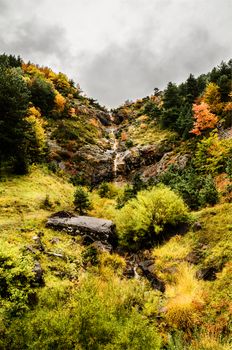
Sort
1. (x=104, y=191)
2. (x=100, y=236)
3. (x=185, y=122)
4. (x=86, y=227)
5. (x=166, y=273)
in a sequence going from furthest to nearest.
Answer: (x=185, y=122) < (x=104, y=191) < (x=86, y=227) < (x=100, y=236) < (x=166, y=273)

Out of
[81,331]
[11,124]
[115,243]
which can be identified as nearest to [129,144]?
[11,124]

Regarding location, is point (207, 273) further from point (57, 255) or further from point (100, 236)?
point (100, 236)

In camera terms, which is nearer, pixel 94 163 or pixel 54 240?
pixel 54 240

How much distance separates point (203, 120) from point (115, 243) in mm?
28693

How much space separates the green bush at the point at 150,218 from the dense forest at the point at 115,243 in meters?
0.08

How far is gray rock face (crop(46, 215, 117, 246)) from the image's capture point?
21.3 meters

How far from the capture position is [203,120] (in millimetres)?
43875

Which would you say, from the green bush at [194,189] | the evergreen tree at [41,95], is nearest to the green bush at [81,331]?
the green bush at [194,189]

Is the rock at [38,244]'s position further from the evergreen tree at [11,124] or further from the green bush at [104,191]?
the green bush at [104,191]

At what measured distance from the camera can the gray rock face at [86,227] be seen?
21.3 metres

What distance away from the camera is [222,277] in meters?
14.3

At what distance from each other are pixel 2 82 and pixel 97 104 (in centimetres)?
6409

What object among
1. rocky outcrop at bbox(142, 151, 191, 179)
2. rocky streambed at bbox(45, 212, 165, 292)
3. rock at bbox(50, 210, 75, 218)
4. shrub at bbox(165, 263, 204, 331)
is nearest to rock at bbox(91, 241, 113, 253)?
rocky streambed at bbox(45, 212, 165, 292)

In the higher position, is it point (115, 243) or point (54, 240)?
point (54, 240)
